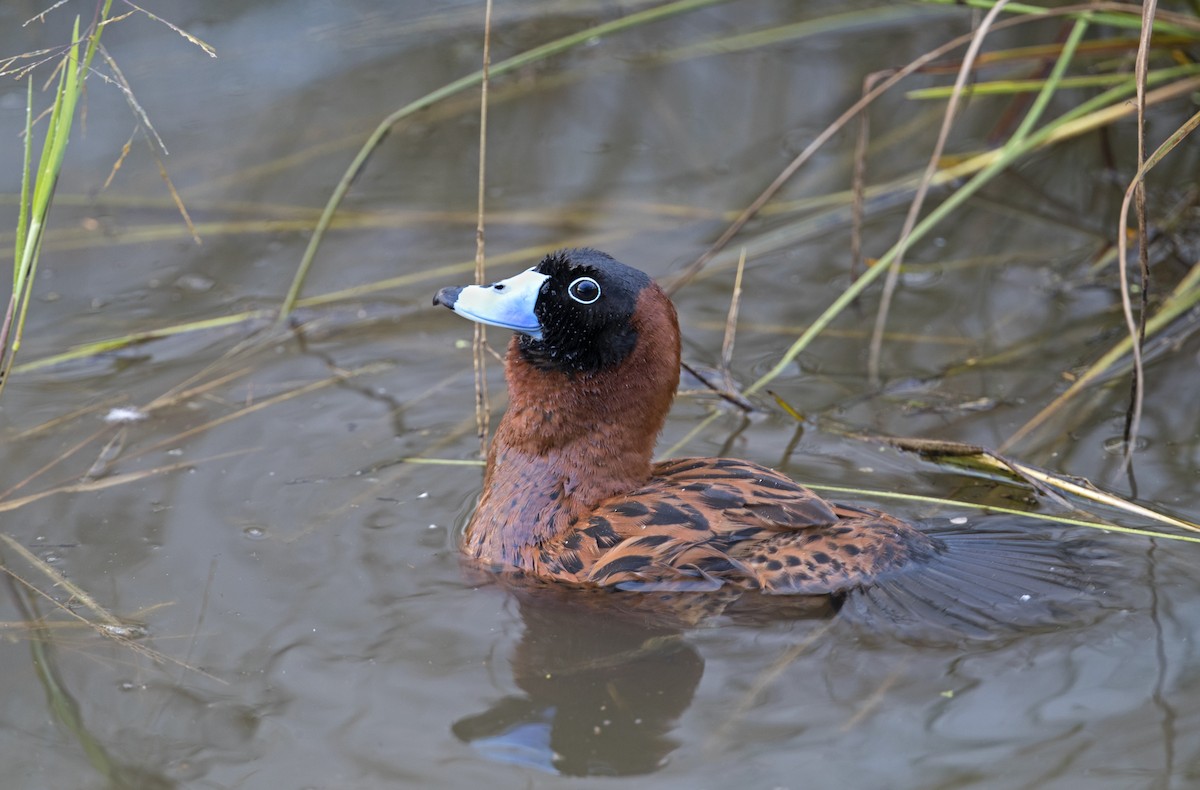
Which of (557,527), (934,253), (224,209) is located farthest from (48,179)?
(934,253)

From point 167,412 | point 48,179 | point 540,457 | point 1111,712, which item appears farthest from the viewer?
point 167,412

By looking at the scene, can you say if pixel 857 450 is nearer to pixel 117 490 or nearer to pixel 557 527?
pixel 557 527

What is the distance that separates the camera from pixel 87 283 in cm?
566

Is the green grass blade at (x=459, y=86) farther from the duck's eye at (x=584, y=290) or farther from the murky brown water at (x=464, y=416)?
the duck's eye at (x=584, y=290)

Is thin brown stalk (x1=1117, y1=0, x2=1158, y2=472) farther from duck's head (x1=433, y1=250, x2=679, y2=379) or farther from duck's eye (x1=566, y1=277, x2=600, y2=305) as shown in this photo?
Result: duck's eye (x1=566, y1=277, x2=600, y2=305)

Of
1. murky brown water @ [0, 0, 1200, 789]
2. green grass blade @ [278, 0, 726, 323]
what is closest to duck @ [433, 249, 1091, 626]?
murky brown water @ [0, 0, 1200, 789]

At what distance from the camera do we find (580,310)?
376cm

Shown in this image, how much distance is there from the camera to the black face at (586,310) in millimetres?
3742

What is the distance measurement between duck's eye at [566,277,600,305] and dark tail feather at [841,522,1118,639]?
110 centimetres

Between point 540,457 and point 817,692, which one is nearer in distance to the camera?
point 817,692

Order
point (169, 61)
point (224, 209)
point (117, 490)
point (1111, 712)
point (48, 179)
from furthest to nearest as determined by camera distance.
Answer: point (169, 61)
point (224, 209)
point (117, 490)
point (48, 179)
point (1111, 712)

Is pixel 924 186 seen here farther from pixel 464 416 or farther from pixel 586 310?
pixel 464 416

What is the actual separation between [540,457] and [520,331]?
380mm

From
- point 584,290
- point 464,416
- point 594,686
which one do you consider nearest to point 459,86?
point 464,416
